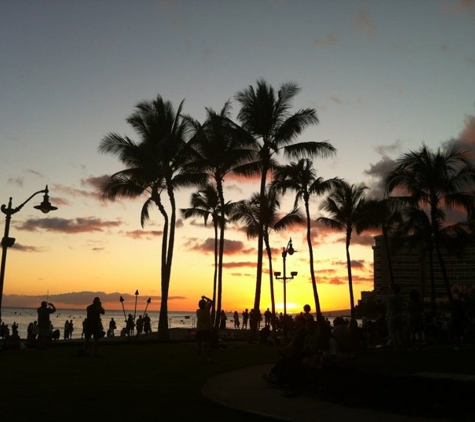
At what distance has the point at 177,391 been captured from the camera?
1038 centimetres

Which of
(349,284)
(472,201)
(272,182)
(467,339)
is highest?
(272,182)

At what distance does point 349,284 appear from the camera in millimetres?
44750

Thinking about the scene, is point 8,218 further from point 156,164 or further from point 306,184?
point 306,184

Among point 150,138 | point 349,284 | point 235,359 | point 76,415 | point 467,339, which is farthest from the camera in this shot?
point 349,284

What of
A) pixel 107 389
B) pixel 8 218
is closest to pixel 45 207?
pixel 8 218

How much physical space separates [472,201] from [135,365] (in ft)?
78.4

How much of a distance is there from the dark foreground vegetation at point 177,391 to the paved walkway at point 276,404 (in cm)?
23

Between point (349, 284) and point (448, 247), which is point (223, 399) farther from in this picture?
point (349, 284)

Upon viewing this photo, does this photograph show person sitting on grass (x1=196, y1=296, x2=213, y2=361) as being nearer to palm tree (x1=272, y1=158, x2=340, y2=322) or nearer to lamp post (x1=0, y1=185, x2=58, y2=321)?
lamp post (x1=0, y1=185, x2=58, y2=321)

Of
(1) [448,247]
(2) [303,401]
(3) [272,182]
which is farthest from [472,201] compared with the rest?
(2) [303,401]

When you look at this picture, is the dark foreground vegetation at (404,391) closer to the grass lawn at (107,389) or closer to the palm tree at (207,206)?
the grass lawn at (107,389)

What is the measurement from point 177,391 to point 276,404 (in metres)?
2.10

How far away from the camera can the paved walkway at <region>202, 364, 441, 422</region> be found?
791 cm

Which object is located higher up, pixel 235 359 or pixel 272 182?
pixel 272 182
